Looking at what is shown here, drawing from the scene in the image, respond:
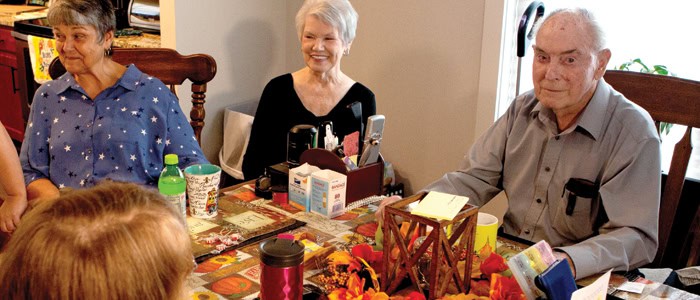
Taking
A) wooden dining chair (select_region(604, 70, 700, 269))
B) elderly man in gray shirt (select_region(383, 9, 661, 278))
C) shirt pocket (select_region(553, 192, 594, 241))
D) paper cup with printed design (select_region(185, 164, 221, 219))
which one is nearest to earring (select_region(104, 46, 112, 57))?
paper cup with printed design (select_region(185, 164, 221, 219))

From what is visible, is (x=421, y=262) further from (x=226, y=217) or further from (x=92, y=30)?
(x=92, y=30)

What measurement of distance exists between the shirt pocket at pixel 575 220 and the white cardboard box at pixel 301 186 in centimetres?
Answer: 68

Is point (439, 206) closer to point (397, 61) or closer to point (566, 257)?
point (566, 257)

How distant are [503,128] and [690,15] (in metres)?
0.94

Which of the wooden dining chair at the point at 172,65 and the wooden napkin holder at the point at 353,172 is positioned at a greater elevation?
the wooden dining chair at the point at 172,65

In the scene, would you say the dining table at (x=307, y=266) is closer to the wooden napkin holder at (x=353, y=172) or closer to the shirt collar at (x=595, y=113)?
the wooden napkin holder at (x=353, y=172)

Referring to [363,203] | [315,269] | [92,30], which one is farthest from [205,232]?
[92,30]

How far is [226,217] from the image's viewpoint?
1.67 meters

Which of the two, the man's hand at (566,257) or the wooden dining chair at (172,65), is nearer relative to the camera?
the man's hand at (566,257)

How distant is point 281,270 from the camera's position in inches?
46.2

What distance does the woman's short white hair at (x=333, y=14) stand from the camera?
2498 mm

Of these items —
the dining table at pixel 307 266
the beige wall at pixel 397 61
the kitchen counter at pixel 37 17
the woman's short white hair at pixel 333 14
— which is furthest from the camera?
the kitchen counter at pixel 37 17

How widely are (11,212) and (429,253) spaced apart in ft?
3.77

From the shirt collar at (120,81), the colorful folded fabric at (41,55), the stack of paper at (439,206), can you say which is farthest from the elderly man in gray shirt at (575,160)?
the colorful folded fabric at (41,55)
